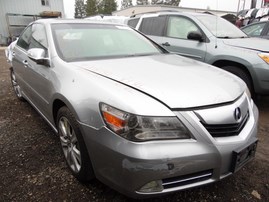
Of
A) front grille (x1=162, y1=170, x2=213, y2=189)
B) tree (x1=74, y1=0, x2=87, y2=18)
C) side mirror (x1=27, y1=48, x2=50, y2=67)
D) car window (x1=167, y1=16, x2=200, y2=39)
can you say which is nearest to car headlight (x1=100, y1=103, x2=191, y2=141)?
front grille (x1=162, y1=170, x2=213, y2=189)

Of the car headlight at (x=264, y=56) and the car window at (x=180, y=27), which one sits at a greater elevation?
the car window at (x=180, y=27)

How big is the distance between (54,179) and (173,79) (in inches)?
59.0

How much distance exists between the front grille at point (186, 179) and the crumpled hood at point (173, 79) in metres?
0.50

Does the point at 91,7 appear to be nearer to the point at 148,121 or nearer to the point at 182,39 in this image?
the point at 182,39

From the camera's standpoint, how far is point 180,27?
545cm

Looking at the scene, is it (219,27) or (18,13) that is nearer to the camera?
(219,27)

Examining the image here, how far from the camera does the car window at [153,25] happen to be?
19.2 ft

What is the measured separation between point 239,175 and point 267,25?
219 inches

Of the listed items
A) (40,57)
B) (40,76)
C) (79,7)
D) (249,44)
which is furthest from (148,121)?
(79,7)

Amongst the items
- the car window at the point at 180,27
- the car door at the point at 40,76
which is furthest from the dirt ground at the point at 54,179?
the car window at the point at 180,27

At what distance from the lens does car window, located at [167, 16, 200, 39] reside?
5.20 meters

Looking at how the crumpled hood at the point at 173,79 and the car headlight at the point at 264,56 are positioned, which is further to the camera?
the car headlight at the point at 264,56

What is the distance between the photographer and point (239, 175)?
2.61m

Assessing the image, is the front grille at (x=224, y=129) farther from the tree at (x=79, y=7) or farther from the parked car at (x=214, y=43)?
the tree at (x=79, y=7)
